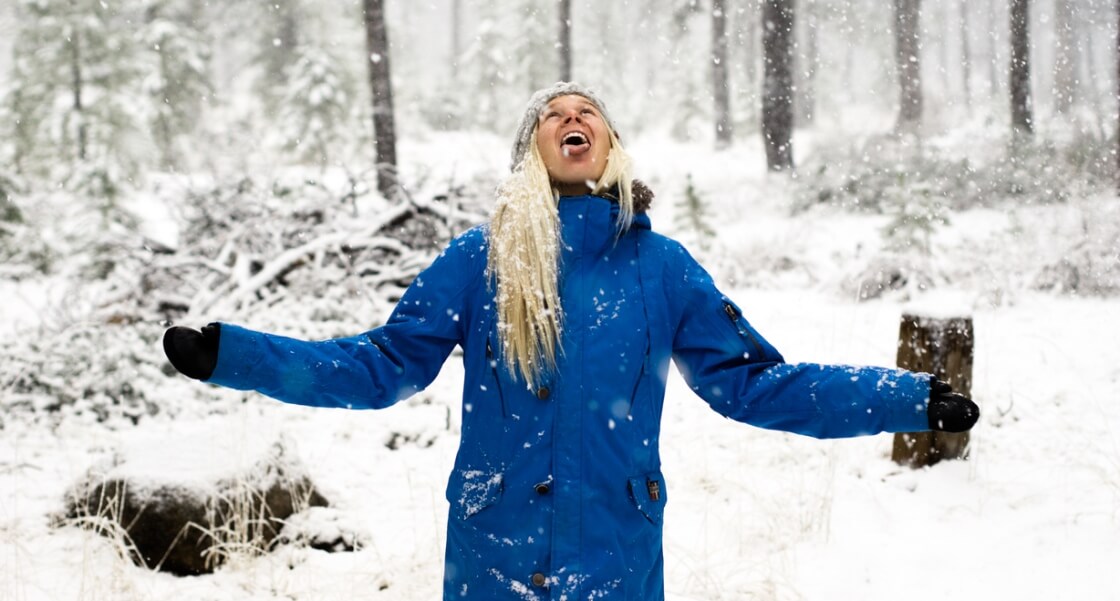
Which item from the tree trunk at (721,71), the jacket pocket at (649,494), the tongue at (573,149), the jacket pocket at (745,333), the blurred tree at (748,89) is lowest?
the jacket pocket at (649,494)

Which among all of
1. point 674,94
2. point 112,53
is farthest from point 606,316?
point 674,94

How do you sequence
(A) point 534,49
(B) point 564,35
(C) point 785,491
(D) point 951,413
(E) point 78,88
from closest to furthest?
(D) point 951,413 → (C) point 785,491 → (B) point 564,35 → (E) point 78,88 → (A) point 534,49

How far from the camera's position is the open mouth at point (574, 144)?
2.16 m

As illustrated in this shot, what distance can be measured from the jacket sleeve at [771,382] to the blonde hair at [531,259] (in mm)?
292

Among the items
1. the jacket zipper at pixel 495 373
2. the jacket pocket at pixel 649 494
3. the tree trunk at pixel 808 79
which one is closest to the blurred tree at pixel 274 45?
the tree trunk at pixel 808 79

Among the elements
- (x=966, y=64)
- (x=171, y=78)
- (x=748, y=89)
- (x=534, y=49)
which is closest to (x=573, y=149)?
(x=966, y=64)

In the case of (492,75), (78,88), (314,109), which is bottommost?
(78,88)

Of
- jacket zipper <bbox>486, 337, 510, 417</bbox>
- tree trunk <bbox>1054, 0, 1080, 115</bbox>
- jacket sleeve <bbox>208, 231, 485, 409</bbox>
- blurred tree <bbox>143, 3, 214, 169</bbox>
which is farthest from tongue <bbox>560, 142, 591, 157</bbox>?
blurred tree <bbox>143, 3, 214, 169</bbox>

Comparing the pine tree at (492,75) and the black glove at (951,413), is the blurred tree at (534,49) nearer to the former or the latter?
the pine tree at (492,75)

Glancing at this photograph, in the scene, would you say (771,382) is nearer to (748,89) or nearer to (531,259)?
(531,259)

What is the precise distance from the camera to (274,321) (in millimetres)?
7531

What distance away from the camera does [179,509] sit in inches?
157

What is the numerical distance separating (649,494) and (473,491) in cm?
42

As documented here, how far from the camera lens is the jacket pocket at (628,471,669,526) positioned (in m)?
1.86
